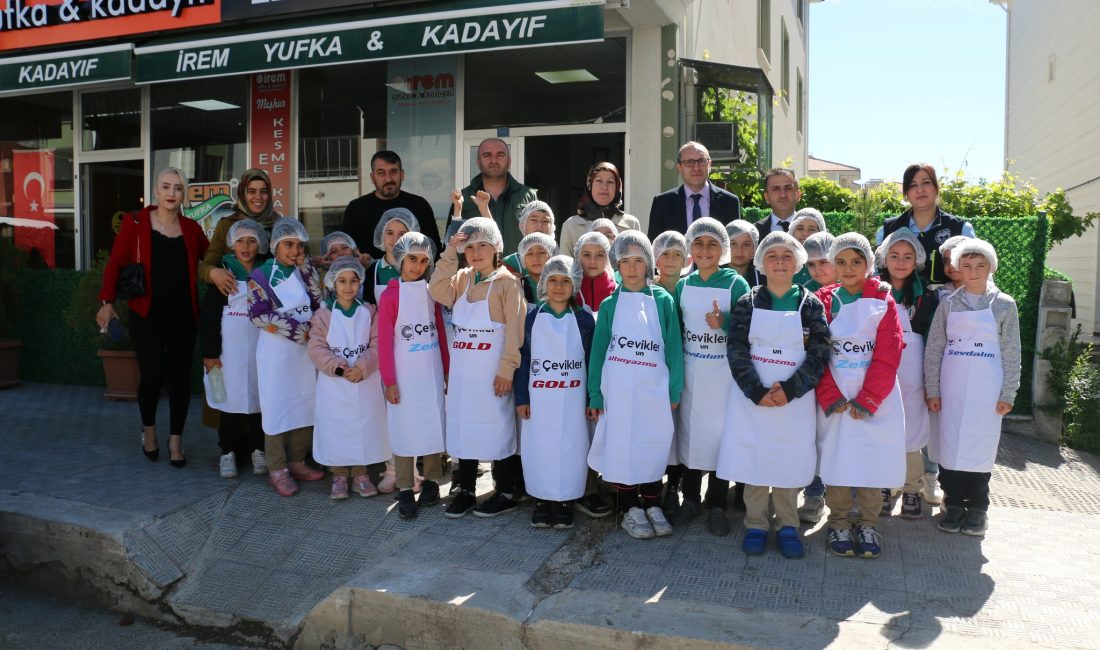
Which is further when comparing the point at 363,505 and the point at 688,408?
the point at 363,505

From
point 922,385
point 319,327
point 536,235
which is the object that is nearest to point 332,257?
point 319,327

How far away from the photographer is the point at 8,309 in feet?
30.3

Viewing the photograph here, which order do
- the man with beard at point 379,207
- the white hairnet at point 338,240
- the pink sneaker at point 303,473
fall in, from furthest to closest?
the man with beard at point 379,207, the pink sneaker at point 303,473, the white hairnet at point 338,240

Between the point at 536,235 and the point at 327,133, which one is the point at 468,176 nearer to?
the point at 327,133

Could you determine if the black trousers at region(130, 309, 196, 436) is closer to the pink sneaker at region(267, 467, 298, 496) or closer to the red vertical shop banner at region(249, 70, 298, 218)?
the pink sneaker at region(267, 467, 298, 496)

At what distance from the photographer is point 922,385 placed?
14.8 ft

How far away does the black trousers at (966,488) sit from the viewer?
14.4 feet

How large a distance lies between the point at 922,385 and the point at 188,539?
13.6 ft

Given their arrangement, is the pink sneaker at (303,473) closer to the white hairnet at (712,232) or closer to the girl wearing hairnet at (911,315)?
the white hairnet at (712,232)

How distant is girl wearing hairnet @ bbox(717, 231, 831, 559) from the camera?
407 centimetres

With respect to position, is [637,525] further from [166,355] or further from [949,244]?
→ [166,355]

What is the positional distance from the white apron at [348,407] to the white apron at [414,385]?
0.27 metres

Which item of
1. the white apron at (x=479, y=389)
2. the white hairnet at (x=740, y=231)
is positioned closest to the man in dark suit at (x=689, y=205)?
the white hairnet at (x=740, y=231)

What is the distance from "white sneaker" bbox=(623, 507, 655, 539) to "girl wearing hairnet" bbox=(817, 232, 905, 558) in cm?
90
